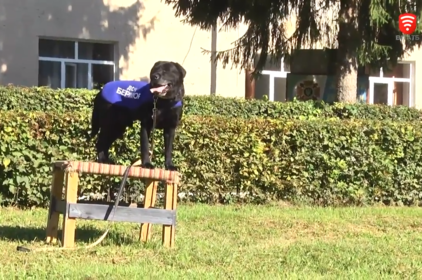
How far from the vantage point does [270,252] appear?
6.63 meters

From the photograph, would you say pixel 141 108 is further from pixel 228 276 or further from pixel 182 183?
pixel 182 183

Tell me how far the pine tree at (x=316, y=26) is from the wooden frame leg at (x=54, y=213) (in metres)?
6.46

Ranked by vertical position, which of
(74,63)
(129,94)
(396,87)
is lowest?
(129,94)

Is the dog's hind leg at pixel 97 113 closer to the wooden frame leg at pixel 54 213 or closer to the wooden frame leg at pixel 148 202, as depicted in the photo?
the wooden frame leg at pixel 54 213

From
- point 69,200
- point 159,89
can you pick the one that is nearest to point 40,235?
point 69,200

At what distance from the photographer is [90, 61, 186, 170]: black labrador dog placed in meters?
6.17

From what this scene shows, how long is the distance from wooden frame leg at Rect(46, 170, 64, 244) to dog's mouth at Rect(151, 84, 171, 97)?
114 cm

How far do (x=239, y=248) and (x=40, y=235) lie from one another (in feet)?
6.17

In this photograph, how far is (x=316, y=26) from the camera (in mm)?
13219

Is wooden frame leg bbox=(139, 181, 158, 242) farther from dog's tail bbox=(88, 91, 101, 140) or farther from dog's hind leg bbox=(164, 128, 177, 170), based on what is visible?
dog's tail bbox=(88, 91, 101, 140)

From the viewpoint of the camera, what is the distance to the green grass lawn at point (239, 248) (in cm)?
570

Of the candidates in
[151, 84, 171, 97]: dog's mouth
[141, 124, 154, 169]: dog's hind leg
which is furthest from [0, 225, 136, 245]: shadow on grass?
[151, 84, 171, 97]: dog's mouth

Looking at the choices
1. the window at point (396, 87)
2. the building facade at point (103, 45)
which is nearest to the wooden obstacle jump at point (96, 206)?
the building facade at point (103, 45)

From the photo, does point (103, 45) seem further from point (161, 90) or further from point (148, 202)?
point (161, 90)
